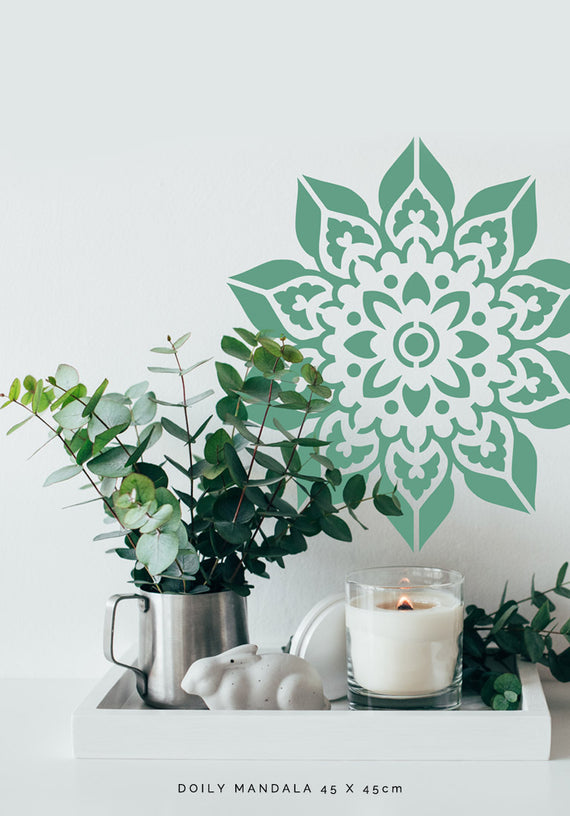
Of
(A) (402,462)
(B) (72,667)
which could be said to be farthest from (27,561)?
(A) (402,462)

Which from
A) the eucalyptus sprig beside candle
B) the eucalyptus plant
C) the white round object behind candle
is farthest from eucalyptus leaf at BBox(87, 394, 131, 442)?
the eucalyptus sprig beside candle

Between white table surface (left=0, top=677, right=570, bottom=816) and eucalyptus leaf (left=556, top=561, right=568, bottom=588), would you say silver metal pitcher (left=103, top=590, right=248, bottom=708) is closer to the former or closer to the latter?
white table surface (left=0, top=677, right=570, bottom=816)

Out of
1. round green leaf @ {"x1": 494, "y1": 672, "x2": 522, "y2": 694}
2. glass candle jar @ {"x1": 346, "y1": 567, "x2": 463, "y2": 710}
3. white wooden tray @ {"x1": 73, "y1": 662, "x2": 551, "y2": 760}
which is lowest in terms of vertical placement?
white wooden tray @ {"x1": 73, "y1": 662, "x2": 551, "y2": 760}

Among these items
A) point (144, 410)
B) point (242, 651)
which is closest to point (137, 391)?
point (144, 410)

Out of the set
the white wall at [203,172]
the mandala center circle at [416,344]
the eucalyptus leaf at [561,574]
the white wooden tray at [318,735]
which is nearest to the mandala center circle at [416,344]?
the mandala center circle at [416,344]

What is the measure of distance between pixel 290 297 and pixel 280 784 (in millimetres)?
456

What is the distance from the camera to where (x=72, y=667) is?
898 millimetres

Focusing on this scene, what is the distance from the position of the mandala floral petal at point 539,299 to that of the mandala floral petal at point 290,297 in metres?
0.18

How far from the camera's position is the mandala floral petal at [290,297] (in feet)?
2.83

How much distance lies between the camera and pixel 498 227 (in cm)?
85

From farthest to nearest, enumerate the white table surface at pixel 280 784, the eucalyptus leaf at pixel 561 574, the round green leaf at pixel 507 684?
the eucalyptus leaf at pixel 561 574 < the round green leaf at pixel 507 684 < the white table surface at pixel 280 784

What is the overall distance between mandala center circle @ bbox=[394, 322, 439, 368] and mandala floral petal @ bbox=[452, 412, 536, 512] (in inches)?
3.3

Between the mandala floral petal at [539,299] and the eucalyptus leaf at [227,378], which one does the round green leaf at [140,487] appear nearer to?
the eucalyptus leaf at [227,378]

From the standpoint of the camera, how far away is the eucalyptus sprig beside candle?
0.75 metres
